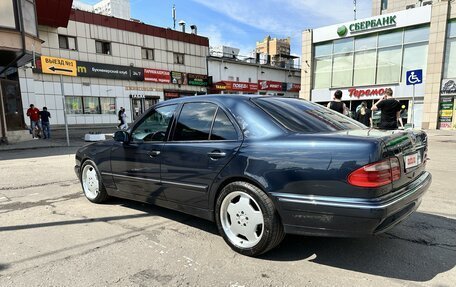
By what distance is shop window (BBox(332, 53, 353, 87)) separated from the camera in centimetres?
2392

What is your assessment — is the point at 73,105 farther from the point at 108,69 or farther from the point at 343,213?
the point at 343,213

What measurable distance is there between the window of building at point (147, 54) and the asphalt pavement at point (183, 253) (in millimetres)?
23430

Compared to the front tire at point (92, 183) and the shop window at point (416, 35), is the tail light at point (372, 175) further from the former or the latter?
the shop window at point (416, 35)

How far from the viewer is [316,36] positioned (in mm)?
25500

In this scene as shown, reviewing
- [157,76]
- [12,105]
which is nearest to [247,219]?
[12,105]

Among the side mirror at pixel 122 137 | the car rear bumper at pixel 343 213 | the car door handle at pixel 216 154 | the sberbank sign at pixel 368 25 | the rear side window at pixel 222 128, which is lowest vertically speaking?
the car rear bumper at pixel 343 213

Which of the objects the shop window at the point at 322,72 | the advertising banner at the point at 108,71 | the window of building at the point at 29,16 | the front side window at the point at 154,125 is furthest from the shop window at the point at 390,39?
the front side window at the point at 154,125

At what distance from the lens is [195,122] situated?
140 inches

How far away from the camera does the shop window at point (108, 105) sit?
23906mm

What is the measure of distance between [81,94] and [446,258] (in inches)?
939

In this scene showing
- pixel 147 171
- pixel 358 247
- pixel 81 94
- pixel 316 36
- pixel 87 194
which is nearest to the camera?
pixel 358 247

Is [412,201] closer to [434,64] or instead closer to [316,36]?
[434,64]

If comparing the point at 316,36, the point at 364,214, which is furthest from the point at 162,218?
the point at 316,36

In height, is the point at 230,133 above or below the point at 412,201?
above
